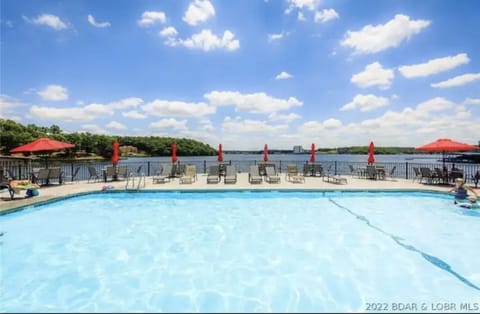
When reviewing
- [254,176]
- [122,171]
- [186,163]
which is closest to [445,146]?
[254,176]

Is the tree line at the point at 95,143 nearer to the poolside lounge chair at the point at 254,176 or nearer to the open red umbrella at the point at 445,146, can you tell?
the poolside lounge chair at the point at 254,176

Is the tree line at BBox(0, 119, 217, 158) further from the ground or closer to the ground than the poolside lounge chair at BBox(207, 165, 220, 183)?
further from the ground

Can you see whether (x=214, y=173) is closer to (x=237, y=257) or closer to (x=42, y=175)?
(x=42, y=175)

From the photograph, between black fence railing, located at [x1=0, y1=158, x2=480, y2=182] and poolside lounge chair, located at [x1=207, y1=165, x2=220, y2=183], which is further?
poolside lounge chair, located at [x1=207, y1=165, x2=220, y2=183]

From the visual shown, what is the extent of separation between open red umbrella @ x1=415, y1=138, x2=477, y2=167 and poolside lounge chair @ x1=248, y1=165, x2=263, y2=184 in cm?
716

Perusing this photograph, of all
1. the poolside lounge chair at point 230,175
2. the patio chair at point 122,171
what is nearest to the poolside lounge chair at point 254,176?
the poolside lounge chair at point 230,175

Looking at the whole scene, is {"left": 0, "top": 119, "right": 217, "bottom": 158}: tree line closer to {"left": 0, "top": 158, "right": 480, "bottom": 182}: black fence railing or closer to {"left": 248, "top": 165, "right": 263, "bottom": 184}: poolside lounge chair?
{"left": 0, "top": 158, "right": 480, "bottom": 182}: black fence railing

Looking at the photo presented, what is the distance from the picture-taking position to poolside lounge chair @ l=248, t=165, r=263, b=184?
11.9 m

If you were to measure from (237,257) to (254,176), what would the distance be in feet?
24.3

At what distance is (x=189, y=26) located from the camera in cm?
1173

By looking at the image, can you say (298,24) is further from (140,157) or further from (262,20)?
(140,157)

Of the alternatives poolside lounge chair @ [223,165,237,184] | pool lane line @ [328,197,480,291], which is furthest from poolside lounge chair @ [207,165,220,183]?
pool lane line @ [328,197,480,291]

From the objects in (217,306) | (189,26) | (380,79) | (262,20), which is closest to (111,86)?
(189,26)

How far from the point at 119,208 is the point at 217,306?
6325mm
